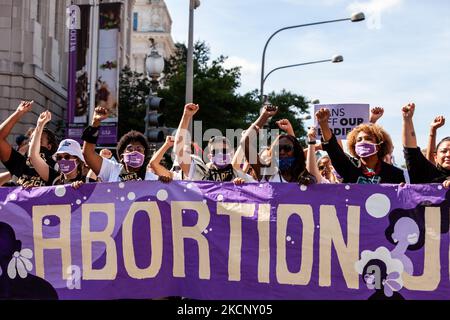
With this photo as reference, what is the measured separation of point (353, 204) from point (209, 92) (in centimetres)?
2705

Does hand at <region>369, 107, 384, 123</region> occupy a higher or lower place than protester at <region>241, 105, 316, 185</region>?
higher

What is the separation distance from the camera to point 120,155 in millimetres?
6598

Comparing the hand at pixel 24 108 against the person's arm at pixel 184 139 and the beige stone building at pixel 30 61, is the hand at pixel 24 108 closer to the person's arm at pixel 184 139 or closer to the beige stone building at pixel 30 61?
the person's arm at pixel 184 139

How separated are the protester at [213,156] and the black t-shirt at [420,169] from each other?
1461mm

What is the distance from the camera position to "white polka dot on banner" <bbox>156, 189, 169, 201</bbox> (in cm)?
594

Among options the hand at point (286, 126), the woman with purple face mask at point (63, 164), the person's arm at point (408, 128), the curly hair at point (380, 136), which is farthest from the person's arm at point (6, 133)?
the person's arm at point (408, 128)

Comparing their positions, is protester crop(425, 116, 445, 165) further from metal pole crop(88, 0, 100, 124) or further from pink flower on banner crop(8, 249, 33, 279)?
metal pole crop(88, 0, 100, 124)

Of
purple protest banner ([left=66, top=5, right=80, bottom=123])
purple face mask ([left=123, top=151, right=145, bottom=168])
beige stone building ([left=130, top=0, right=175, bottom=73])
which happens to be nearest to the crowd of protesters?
purple face mask ([left=123, top=151, right=145, bottom=168])

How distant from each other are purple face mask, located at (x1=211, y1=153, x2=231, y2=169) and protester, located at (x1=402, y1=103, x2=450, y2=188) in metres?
1.56

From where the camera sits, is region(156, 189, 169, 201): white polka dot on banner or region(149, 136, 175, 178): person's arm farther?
region(149, 136, 175, 178): person's arm

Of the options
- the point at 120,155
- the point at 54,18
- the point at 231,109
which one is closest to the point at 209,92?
the point at 231,109

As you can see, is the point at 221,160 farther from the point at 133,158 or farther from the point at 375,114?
the point at 375,114

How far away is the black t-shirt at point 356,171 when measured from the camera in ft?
19.1
